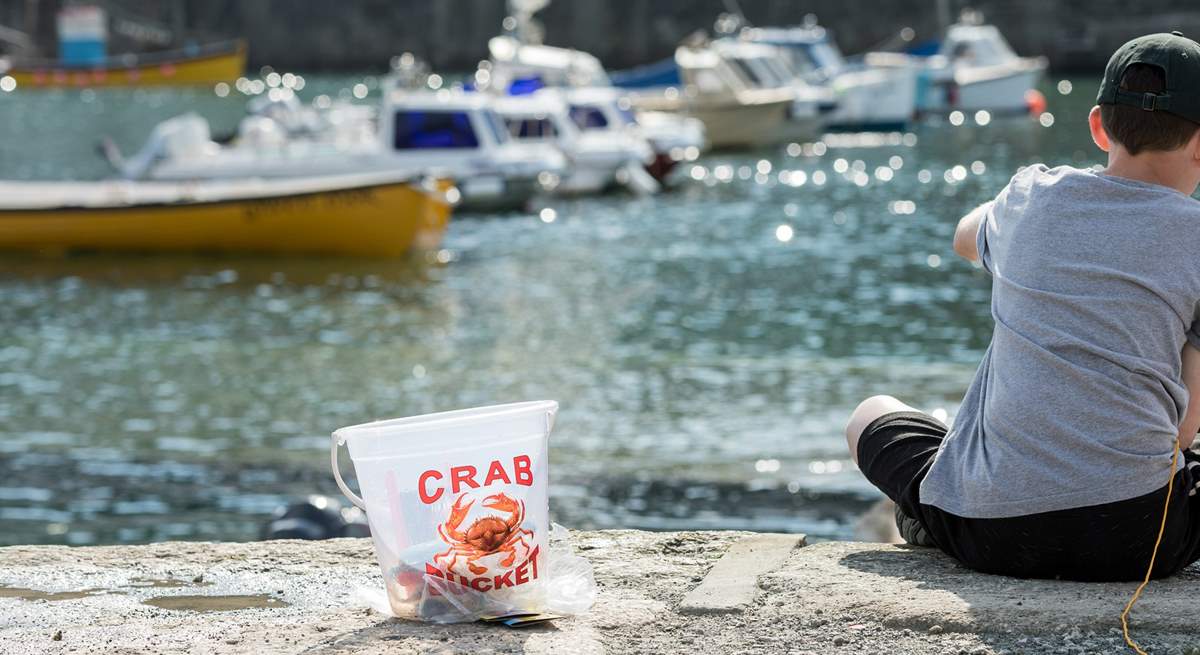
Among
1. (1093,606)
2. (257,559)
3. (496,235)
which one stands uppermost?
(1093,606)

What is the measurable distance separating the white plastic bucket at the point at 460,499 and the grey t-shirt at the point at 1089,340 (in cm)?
88

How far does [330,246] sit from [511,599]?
14687 mm

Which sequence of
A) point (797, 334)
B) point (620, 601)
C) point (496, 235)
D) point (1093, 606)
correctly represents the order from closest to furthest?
point (1093, 606)
point (620, 601)
point (797, 334)
point (496, 235)

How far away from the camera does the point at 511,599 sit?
321cm

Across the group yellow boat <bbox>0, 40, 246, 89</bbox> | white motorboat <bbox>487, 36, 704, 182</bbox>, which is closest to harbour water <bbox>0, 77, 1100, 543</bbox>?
white motorboat <bbox>487, 36, 704, 182</bbox>

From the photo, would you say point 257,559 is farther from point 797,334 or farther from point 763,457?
point 797,334

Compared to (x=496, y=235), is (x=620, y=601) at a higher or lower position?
higher

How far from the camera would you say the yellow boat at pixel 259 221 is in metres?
17.2

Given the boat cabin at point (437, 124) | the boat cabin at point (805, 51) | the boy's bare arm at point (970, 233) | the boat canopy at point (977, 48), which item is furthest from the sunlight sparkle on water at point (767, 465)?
the boat canopy at point (977, 48)

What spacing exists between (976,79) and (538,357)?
27826 millimetres

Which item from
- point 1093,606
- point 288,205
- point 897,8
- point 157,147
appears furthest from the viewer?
point 897,8

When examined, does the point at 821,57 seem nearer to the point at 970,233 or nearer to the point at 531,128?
the point at 531,128

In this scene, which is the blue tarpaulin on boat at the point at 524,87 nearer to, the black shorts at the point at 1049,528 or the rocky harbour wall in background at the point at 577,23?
the black shorts at the point at 1049,528

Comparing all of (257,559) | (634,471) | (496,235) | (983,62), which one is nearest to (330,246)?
(496,235)
